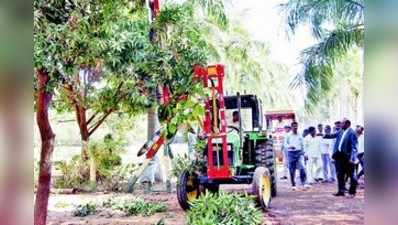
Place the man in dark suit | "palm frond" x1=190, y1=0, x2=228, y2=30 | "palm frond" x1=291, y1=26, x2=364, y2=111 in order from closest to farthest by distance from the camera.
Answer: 1. the man in dark suit
2. "palm frond" x1=291, y1=26, x2=364, y2=111
3. "palm frond" x1=190, y1=0, x2=228, y2=30

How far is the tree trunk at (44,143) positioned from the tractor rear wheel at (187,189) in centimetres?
83

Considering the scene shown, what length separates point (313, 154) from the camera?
2734 millimetres

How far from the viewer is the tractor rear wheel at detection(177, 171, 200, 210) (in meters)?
2.79

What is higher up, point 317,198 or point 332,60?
point 332,60

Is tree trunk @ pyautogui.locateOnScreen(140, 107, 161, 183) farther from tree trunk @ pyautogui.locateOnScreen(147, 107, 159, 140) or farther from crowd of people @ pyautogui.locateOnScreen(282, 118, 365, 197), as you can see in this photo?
crowd of people @ pyautogui.locateOnScreen(282, 118, 365, 197)

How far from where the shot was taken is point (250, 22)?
9.00 ft

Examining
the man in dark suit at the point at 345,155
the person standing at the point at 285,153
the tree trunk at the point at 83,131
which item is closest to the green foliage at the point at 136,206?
the tree trunk at the point at 83,131

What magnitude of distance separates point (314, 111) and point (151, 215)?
4.04 feet

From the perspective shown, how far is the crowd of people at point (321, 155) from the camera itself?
261 centimetres

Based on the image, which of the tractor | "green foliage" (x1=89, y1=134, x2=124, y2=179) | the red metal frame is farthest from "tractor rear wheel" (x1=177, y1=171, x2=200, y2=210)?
"green foliage" (x1=89, y1=134, x2=124, y2=179)

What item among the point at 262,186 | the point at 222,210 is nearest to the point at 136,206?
the point at 222,210

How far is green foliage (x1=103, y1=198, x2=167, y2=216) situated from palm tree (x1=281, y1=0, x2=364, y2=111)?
3.81ft
